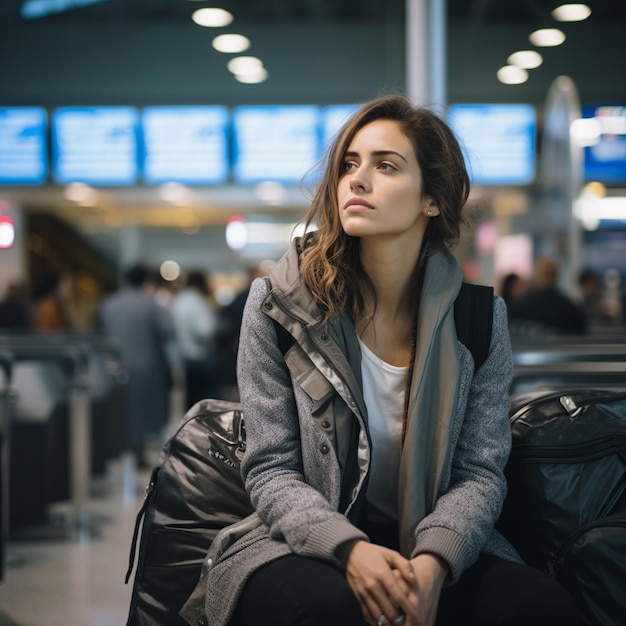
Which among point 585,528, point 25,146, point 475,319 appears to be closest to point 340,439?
point 475,319

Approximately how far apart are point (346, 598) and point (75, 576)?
2495mm

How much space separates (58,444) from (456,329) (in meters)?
3.28

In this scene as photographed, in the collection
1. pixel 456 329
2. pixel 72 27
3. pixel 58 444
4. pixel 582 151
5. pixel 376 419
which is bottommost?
pixel 58 444

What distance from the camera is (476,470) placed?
198 cm

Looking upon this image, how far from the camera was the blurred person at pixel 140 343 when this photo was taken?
23.6 feet

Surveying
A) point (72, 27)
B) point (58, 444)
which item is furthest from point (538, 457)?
point (72, 27)

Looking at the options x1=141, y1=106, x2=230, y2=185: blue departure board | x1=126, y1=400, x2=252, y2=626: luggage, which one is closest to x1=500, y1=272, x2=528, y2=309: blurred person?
x1=141, y1=106, x2=230, y2=185: blue departure board

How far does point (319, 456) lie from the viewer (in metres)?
1.91

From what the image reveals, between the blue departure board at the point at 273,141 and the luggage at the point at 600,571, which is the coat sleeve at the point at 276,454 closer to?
the luggage at the point at 600,571

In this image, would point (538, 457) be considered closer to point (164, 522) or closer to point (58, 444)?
point (164, 522)

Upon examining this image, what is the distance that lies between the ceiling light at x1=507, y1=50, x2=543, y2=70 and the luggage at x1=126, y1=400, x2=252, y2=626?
23.3ft

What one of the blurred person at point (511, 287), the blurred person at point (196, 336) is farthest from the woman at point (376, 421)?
the blurred person at point (511, 287)

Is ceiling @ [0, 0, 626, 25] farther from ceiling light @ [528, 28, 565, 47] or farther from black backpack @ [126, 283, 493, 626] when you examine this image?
black backpack @ [126, 283, 493, 626]

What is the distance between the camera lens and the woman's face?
2033 mm
